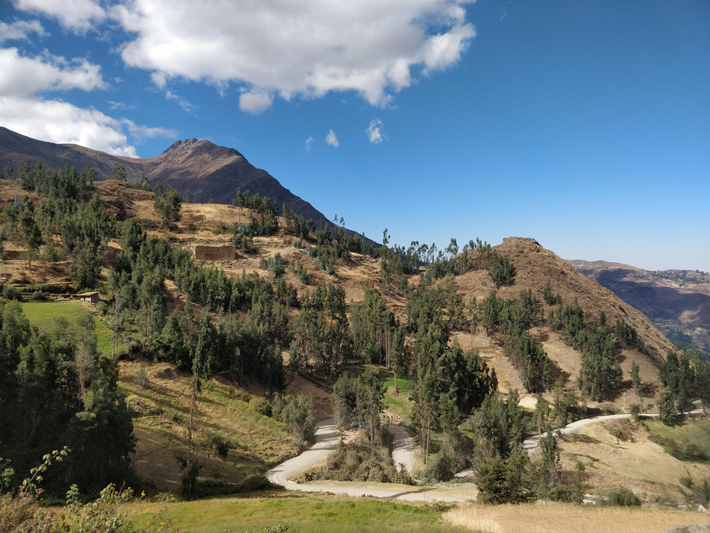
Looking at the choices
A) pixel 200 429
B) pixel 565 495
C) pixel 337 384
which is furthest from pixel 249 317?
pixel 565 495

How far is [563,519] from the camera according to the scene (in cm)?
2112

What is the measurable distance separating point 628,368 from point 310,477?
86.7 metres

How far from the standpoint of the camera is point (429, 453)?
46.8 m

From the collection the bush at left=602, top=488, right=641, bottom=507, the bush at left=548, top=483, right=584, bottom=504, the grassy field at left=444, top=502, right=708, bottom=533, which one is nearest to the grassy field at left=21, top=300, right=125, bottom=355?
the grassy field at left=444, top=502, right=708, bottom=533

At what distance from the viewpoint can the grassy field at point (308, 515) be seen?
19.8 metres

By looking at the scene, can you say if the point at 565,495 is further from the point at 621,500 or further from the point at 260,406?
the point at 260,406

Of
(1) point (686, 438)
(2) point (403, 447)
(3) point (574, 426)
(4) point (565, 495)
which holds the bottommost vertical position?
(2) point (403, 447)

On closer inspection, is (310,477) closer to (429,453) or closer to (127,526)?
(429,453)

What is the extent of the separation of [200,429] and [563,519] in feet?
119

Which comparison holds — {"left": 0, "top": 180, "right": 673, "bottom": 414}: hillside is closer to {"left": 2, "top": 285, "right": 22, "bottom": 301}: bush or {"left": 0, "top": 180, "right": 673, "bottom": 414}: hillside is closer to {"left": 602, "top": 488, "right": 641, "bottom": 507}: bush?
{"left": 2, "top": 285, "right": 22, "bottom": 301}: bush

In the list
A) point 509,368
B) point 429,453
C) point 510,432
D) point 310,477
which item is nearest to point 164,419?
point 310,477

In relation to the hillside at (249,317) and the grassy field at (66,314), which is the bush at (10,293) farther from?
the grassy field at (66,314)

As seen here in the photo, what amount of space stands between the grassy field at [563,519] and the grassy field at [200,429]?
78.1ft

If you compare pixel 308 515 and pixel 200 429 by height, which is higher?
pixel 308 515
